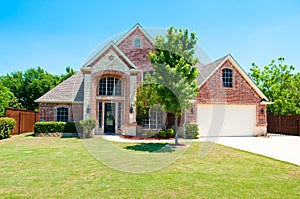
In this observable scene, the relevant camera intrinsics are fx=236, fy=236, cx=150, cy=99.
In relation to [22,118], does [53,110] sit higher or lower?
higher

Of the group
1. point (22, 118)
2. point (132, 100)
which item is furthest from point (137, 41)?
point (22, 118)

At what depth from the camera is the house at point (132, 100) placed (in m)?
16.9

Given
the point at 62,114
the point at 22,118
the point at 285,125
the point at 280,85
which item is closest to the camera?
the point at 62,114

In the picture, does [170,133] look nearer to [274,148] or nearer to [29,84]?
[274,148]

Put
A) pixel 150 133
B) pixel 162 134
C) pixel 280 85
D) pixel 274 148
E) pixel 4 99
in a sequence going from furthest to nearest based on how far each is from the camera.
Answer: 1. pixel 4 99
2. pixel 280 85
3. pixel 150 133
4. pixel 162 134
5. pixel 274 148

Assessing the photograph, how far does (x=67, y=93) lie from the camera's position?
18.8m

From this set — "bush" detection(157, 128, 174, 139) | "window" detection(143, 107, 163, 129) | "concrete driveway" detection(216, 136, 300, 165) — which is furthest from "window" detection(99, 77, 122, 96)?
"concrete driveway" detection(216, 136, 300, 165)

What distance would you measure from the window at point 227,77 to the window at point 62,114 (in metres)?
12.3

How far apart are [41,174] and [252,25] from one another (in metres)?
11.4

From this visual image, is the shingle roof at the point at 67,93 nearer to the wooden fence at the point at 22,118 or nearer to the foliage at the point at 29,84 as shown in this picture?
the wooden fence at the point at 22,118

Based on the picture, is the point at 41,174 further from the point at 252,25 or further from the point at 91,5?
the point at 252,25

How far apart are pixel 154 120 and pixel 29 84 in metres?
29.5

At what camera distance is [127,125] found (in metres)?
16.8

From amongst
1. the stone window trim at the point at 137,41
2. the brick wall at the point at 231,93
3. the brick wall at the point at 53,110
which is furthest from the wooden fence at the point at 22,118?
the brick wall at the point at 231,93
